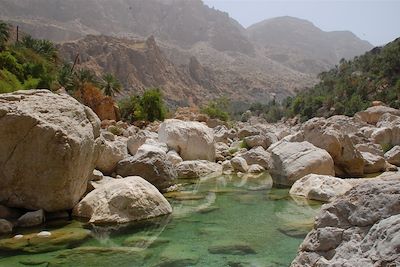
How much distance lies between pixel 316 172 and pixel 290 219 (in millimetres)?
4940

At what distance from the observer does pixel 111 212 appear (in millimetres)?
10703

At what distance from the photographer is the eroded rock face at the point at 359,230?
465cm

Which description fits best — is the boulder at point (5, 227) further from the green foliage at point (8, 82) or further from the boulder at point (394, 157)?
the green foliage at point (8, 82)

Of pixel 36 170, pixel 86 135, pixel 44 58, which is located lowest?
pixel 36 170

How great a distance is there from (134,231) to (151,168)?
4947 mm

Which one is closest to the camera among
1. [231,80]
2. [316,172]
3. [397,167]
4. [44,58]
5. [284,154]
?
[316,172]

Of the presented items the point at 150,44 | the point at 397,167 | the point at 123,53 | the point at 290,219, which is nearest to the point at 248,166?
the point at 397,167

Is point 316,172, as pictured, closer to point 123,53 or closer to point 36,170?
point 36,170

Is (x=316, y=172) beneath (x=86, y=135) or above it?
beneath

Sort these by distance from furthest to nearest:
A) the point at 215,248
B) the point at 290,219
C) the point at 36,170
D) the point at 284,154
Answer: the point at 284,154 → the point at 290,219 → the point at 36,170 → the point at 215,248

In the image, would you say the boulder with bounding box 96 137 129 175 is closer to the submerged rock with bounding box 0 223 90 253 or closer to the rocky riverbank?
the rocky riverbank

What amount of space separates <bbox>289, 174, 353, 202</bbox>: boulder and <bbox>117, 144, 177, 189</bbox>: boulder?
432cm

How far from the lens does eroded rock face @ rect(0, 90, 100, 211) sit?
34.8 ft

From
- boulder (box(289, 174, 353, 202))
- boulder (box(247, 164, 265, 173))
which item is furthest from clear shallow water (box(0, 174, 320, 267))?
boulder (box(247, 164, 265, 173))
